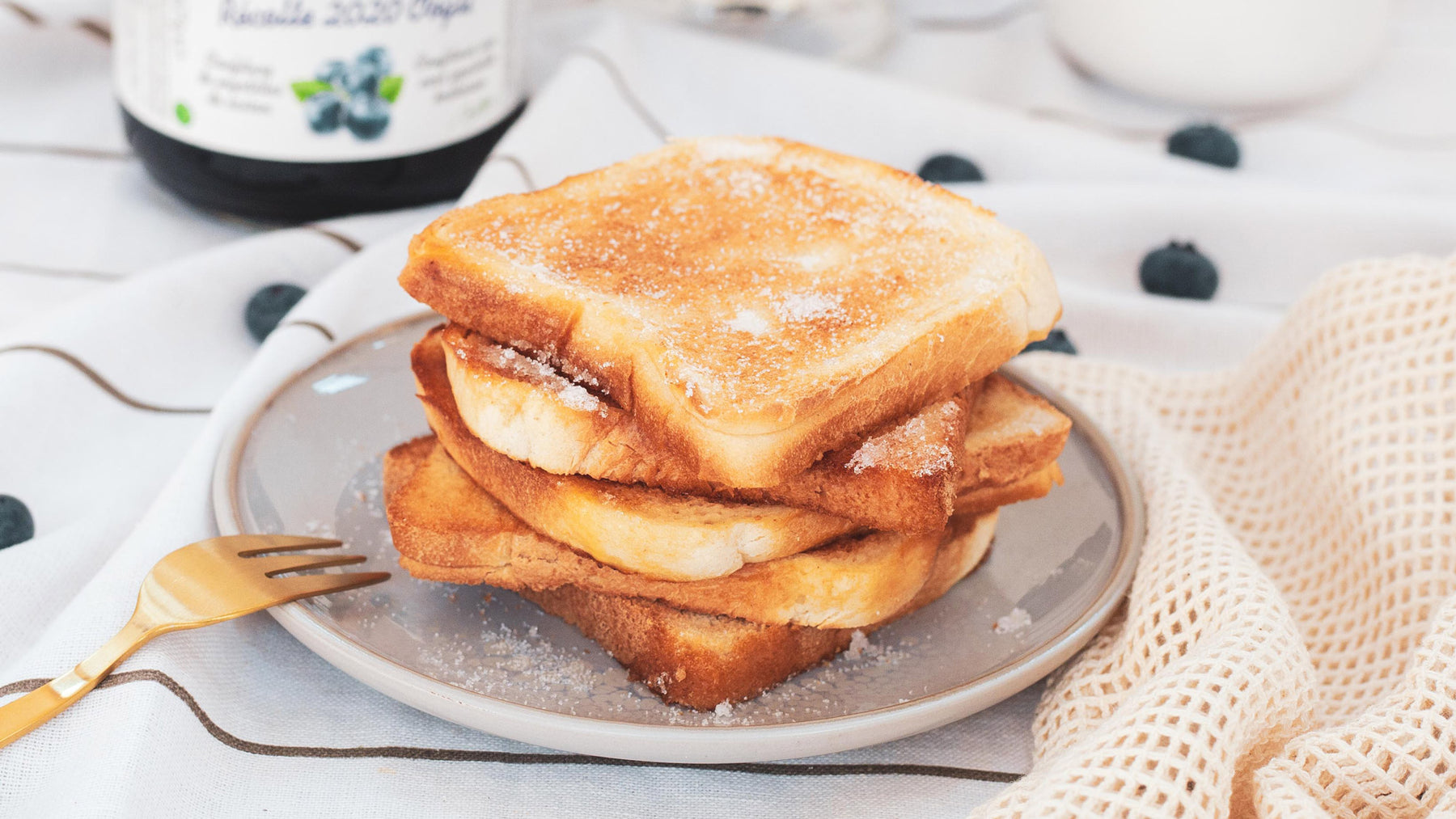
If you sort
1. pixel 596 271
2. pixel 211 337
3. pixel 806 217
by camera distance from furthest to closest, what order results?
pixel 211 337, pixel 806 217, pixel 596 271

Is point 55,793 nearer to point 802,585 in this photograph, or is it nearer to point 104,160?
point 802,585

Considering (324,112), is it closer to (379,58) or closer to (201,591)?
(379,58)

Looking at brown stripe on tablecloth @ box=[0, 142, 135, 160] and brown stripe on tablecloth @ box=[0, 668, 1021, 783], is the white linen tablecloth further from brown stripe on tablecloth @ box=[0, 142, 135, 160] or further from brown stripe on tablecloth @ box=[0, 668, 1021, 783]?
brown stripe on tablecloth @ box=[0, 142, 135, 160]

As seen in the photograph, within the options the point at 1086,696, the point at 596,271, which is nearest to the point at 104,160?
the point at 596,271

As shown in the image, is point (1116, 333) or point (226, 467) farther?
point (1116, 333)

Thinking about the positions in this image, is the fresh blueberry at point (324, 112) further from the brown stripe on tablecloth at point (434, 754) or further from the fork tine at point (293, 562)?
the brown stripe on tablecloth at point (434, 754)

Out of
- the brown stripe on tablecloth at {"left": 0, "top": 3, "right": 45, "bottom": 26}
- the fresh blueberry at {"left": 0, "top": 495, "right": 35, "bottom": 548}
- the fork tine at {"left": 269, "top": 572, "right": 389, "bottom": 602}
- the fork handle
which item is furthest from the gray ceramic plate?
the brown stripe on tablecloth at {"left": 0, "top": 3, "right": 45, "bottom": 26}

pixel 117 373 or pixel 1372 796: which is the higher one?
pixel 1372 796
